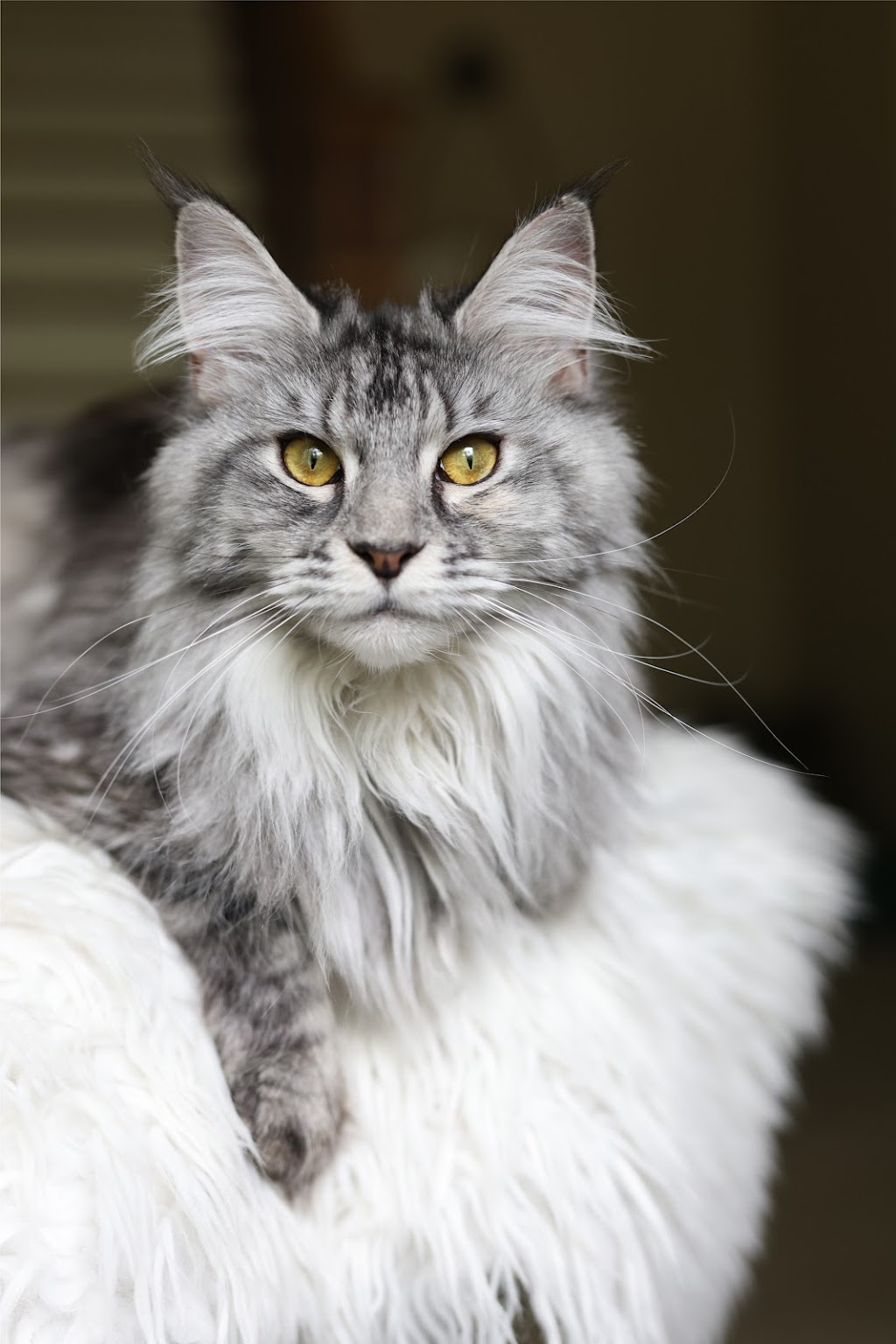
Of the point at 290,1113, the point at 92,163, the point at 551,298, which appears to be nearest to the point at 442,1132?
the point at 290,1113

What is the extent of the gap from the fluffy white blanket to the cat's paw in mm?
15

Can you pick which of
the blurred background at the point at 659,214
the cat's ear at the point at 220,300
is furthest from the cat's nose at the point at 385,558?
the blurred background at the point at 659,214

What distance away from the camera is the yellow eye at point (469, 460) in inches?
33.9

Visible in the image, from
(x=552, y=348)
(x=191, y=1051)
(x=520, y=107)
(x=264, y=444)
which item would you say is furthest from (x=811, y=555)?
(x=191, y=1051)

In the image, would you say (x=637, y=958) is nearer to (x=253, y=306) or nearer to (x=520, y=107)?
(x=253, y=306)

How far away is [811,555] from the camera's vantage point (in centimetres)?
255

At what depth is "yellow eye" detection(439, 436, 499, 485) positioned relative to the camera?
0.86 metres

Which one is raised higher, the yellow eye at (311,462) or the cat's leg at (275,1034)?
the yellow eye at (311,462)

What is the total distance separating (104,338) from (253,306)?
161 cm

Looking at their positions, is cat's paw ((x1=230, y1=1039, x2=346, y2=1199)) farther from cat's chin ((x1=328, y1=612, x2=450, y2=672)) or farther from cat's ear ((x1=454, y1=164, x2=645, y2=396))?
cat's ear ((x1=454, y1=164, x2=645, y2=396))

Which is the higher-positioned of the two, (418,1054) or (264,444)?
(264,444)

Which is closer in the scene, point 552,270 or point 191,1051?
point 191,1051

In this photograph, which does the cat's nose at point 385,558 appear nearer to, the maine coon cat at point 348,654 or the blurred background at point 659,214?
the maine coon cat at point 348,654

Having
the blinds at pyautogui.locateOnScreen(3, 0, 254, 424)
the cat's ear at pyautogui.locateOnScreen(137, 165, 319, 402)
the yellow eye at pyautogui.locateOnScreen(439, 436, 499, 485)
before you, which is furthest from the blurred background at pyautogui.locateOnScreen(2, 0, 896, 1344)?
the yellow eye at pyautogui.locateOnScreen(439, 436, 499, 485)
